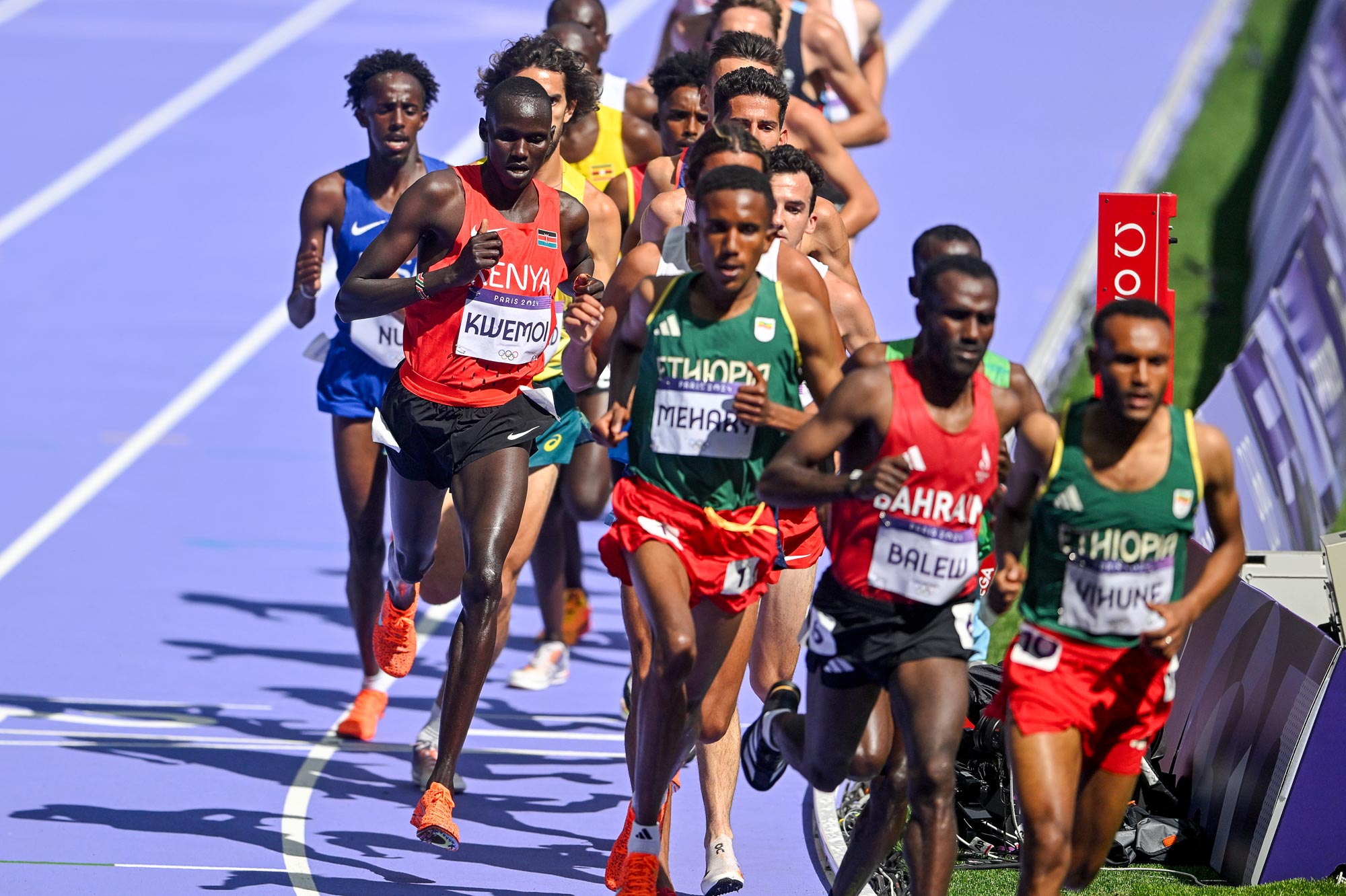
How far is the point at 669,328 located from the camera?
6062 mm

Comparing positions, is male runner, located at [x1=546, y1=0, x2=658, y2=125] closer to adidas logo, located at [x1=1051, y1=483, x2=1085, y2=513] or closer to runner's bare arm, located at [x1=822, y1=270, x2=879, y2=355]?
runner's bare arm, located at [x1=822, y1=270, x2=879, y2=355]

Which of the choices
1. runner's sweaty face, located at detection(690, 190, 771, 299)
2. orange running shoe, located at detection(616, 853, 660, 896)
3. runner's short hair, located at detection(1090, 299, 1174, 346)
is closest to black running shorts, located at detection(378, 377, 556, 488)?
runner's sweaty face, located at detection(690, 190, 771, 299)

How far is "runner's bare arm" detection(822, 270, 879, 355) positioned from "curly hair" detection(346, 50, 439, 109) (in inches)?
93.8

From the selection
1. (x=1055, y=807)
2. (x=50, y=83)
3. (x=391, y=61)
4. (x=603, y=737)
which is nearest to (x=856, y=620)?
(x=1055, y=807)

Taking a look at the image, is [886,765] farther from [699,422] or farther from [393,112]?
[393,112]

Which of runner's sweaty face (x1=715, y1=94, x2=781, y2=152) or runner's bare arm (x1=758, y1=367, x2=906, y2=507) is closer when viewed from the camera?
runner's bare arm (x1=758, y1=367, x2=906, y2=507)

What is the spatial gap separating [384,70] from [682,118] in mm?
1301

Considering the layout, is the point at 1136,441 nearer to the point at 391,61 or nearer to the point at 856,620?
the point at 856,620

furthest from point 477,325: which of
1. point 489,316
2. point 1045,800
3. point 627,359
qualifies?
point 1045,800

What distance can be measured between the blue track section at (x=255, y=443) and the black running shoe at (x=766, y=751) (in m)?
0.67

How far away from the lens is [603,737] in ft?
29.2

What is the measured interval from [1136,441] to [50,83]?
18.8 m

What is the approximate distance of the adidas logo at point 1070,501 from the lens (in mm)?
5270

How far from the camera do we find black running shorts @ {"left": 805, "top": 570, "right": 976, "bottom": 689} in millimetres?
5551
